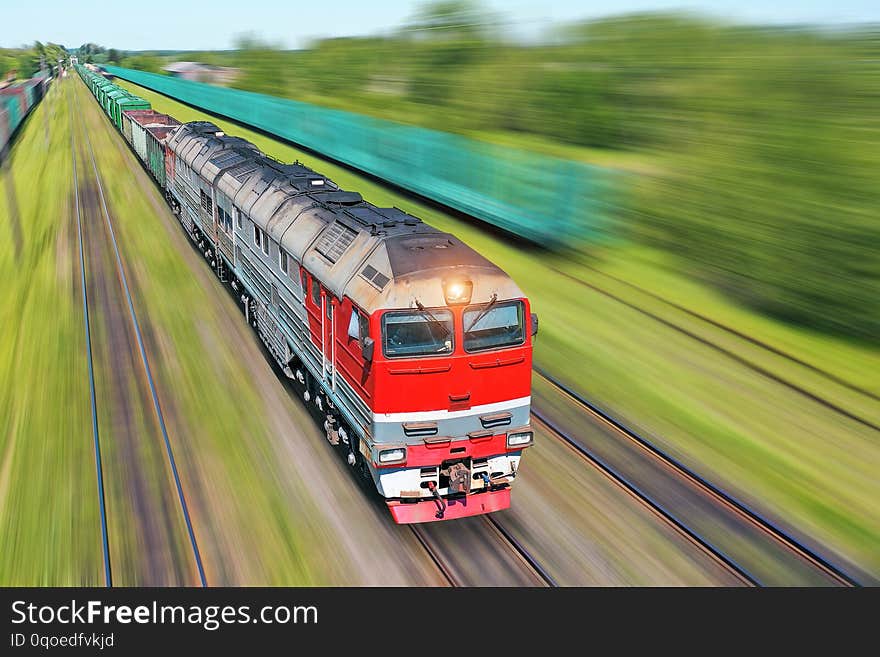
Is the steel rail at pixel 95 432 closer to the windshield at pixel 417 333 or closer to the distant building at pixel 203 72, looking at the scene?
the windshield at pixel 417 333

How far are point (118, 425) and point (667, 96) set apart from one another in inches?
1012

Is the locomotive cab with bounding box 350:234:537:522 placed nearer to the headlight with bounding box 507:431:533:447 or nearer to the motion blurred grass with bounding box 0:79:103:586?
the headlight with bounding box 507:431:533:447

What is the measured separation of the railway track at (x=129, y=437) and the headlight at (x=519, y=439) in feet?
15.3

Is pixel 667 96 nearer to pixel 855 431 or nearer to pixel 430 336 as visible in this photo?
pixel 855 431

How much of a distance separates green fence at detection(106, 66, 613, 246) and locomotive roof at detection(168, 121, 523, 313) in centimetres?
948

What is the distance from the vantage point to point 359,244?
34.8ft

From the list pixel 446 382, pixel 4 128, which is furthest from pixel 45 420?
pixel 4 128

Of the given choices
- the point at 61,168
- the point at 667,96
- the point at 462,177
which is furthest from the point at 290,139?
the point at 667,96

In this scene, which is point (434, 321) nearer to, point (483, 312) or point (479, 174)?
point (483, 312)

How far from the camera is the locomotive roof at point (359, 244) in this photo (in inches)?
370

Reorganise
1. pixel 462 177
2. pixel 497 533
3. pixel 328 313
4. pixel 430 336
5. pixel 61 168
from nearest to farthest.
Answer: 1. pixel 430 336
2. pixel 497 533
3. pixel 328 313
4. pixel 462 177
5. pixel 61 168

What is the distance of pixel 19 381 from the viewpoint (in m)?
14.5

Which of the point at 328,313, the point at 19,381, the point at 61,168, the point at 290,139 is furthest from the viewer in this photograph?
the point at 290,139

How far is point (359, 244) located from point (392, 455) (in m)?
3.40
